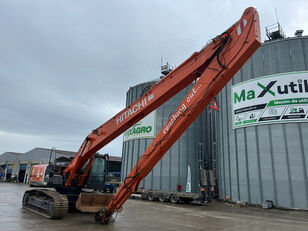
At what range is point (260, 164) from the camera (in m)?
20.6

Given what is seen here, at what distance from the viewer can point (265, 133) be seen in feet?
68.1

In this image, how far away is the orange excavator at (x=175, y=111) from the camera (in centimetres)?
735

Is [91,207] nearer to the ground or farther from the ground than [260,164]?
nearer to the ground

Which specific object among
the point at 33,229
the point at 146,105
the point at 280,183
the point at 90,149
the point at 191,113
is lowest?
the point at 33,229

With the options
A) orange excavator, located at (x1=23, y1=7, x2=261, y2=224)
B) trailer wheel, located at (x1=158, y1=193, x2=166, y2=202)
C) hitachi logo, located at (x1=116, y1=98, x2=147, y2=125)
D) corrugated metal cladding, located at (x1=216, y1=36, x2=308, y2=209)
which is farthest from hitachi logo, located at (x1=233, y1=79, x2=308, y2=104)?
hitachi logo, located at (x1=116, y1=98, x2=147, y2=125)

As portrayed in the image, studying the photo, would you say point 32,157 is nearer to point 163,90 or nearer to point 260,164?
point 260,164

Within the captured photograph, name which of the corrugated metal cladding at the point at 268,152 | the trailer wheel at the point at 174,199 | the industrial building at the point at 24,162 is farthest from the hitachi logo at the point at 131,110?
the industrial building at the point at 24,162

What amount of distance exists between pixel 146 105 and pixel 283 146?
15.6 m

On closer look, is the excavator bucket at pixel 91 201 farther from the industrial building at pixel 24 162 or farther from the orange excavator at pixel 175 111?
the industrial building at pixel 24 162

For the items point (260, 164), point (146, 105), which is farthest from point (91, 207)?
point (260, 164)

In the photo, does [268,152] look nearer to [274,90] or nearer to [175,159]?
[274,90]

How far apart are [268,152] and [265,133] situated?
168cm

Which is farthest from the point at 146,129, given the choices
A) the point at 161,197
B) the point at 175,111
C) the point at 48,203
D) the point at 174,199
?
the point at 175,111

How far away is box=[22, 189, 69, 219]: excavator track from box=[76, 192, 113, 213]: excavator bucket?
59 cm
